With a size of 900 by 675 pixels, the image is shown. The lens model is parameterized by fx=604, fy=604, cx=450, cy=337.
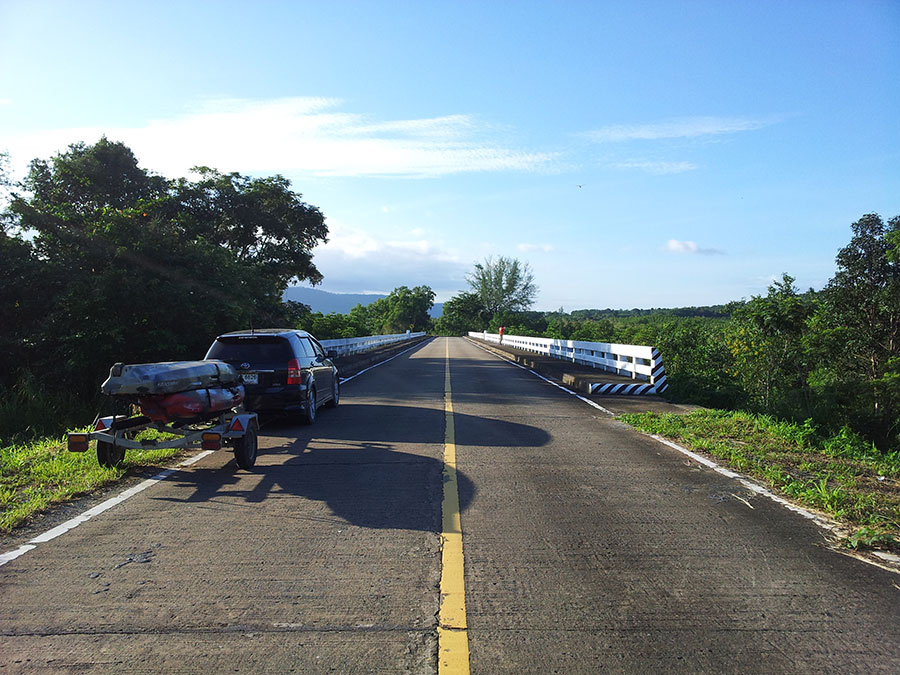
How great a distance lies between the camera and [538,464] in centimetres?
759

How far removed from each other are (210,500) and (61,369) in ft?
41.4

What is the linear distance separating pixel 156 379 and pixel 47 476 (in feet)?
6.24

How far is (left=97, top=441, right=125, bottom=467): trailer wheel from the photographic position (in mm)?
6992

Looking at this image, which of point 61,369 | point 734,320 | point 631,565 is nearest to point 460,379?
point 734,320

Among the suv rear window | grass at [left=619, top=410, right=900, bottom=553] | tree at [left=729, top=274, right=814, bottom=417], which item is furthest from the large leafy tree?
tree at [left=729, top=274, right=814, bottom=417]

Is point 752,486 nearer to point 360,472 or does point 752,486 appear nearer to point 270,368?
point 360,472

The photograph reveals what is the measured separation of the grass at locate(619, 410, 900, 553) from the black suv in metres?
5.81

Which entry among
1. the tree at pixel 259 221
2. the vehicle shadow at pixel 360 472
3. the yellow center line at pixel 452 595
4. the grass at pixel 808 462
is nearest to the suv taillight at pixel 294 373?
the vehicle shadow at pixel 360 472

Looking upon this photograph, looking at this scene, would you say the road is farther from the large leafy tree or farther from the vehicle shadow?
the large leafy tree

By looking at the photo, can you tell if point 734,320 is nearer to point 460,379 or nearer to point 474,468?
point 460,379


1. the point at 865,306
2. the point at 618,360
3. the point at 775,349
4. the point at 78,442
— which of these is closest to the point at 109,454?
the point at 78,442

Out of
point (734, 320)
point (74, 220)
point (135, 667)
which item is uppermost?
point (74, 220)

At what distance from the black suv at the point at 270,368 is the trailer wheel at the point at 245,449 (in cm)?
233

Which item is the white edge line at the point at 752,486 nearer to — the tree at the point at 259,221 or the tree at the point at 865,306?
the tree at the point at 865,306
